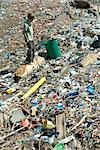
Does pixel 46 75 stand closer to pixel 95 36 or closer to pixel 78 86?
pixel 78 86

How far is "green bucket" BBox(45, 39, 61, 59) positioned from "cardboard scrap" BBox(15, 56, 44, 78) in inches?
10.9

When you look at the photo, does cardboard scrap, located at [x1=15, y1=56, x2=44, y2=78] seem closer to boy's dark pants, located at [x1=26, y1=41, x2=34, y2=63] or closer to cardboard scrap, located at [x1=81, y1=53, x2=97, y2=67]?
boy's dark pants, located at [x1=26, y1=41, x2=34, y2=63]

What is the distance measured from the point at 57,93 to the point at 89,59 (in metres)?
1.61

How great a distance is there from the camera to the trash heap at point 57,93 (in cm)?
804

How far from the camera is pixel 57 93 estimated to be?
933 cm

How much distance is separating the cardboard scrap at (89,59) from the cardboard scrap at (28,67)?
1157mm

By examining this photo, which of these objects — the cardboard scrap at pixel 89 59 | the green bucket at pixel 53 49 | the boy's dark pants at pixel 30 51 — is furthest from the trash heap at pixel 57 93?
the boy's dark pants at pixel 30 51

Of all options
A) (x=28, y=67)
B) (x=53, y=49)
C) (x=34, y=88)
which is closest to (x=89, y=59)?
(x=53, y=49)

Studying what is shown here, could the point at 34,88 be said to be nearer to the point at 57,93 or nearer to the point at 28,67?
the point at 57,93

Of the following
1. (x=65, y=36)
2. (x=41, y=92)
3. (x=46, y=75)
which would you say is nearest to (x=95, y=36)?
(x=65, y=36)

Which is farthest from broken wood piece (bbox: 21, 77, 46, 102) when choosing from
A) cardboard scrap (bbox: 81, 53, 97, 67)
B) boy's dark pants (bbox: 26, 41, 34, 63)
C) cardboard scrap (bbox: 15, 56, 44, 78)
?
boy's dark pants (bbox: 26, 41, 34, 63)

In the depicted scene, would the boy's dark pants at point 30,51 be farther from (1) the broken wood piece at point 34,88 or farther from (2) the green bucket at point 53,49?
(1) the broken wood piece at point 34,88

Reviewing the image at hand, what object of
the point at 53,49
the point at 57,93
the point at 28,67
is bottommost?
the point at 57,93

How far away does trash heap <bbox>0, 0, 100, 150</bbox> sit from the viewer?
8.04 metres
